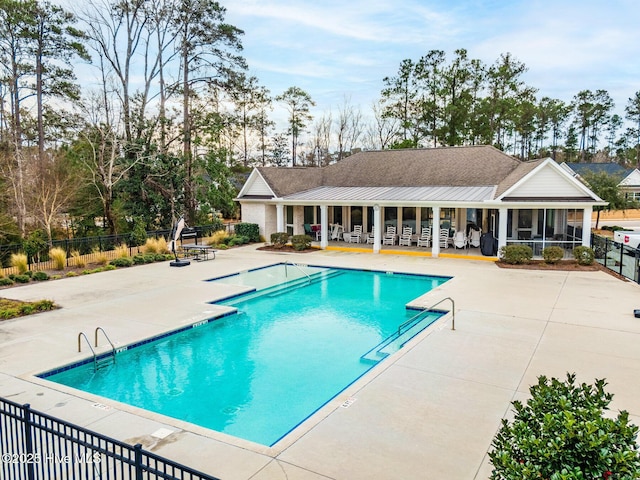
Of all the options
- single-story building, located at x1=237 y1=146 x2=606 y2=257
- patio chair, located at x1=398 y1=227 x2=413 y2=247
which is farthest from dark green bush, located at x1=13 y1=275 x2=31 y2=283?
patio chair, located at x1=398 y1=227 x2=413 y2=247

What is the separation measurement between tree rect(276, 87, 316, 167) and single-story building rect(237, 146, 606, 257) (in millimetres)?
20080

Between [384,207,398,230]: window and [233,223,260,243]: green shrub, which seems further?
[233,223,260,243]: green shrub

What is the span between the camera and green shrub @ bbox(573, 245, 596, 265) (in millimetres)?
18000

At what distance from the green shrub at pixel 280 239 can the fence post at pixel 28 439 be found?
19423 millimetres

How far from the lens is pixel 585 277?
1616cm

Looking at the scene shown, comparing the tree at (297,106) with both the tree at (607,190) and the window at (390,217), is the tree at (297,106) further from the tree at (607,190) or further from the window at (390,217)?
the tree at (607,190)

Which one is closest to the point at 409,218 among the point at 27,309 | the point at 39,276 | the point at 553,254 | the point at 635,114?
the point at 553,254

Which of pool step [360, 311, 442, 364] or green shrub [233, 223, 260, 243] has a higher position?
green shrub [233, 223, 260, 243]

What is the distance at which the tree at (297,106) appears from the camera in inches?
1813

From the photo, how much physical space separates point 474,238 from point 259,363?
54.4 ft

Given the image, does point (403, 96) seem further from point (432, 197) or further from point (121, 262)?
point (121, 262)

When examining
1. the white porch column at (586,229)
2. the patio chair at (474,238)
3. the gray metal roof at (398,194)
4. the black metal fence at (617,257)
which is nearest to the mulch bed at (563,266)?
the black metal fence at (617,257)

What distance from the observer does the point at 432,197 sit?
21.6 metres

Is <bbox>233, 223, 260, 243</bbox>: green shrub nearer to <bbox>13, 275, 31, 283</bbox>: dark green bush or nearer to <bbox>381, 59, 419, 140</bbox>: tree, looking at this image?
<bbox>13, 275, 31, 283</bbox>: dark green bush
